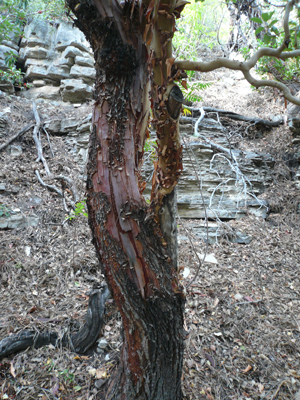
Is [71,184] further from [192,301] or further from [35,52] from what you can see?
[35,52]

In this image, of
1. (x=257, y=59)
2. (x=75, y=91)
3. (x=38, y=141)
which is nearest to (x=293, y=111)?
(x=257, y=59)

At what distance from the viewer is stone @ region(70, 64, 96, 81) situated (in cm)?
849

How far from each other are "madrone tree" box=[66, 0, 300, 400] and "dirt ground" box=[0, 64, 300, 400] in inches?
33.4

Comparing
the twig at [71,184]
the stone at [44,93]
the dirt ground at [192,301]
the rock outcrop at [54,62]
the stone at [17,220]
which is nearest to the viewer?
the dirt ground at [192,301]

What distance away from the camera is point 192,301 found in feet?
10.2

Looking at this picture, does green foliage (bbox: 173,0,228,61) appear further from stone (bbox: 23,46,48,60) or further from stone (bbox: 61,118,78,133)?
stone (bbox: 23,46,48,60)

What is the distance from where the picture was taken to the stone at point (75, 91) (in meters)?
8.04

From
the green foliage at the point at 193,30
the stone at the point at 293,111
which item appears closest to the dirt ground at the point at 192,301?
the stone at the point at 293,111

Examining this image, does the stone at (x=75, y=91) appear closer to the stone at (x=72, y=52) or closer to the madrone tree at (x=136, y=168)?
the stone at (x=72, y=52)

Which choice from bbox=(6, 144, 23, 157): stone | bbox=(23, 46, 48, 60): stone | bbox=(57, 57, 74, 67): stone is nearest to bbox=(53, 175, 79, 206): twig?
bbox=(6, 144, 23, 157): stone

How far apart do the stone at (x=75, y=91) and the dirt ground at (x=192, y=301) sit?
3.58 m

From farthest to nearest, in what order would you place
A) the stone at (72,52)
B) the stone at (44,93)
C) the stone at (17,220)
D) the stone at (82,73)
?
the stone at (72,52), the stone at (82,73), the stone at (44,93), the stone at (17,220)

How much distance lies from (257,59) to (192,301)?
274 cm

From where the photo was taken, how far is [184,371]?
7.59 ft
